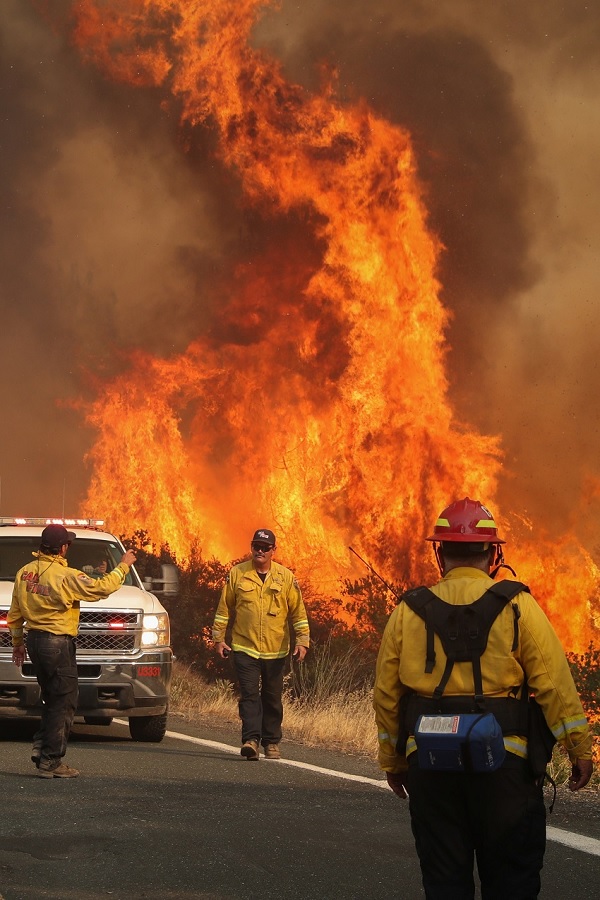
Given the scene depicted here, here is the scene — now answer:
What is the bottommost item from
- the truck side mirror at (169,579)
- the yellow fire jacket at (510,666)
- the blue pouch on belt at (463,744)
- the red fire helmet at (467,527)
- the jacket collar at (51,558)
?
the blue pouch on belt at (463,744)

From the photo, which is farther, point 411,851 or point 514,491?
point 514,491

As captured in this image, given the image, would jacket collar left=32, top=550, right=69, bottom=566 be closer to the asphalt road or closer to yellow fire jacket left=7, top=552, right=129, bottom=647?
yellow fire jacket left=7, top=552, right=129, bottom=647

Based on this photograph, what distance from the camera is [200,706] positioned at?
16531 mm

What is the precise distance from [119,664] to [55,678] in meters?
1.97

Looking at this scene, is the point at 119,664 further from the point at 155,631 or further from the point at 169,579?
the point at 169,579

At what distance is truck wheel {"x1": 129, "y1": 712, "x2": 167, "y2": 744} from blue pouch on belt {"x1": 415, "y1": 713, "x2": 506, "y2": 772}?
322 inches

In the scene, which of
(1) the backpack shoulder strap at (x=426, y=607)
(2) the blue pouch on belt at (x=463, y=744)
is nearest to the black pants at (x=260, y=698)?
(1) the backpack shoulder strap at (x=426, y=607)

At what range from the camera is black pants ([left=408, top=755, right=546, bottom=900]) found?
446 centimetres

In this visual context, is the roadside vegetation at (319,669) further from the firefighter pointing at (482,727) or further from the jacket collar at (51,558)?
the firefighter pointing at (482,727)

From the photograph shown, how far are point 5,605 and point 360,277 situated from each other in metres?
30.1

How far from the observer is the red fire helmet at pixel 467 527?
15.6 feet

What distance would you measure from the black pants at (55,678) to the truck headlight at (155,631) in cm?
210

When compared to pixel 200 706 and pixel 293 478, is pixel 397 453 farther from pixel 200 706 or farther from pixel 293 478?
pixel 200 706

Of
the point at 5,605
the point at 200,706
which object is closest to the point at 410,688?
the point at 5,605
